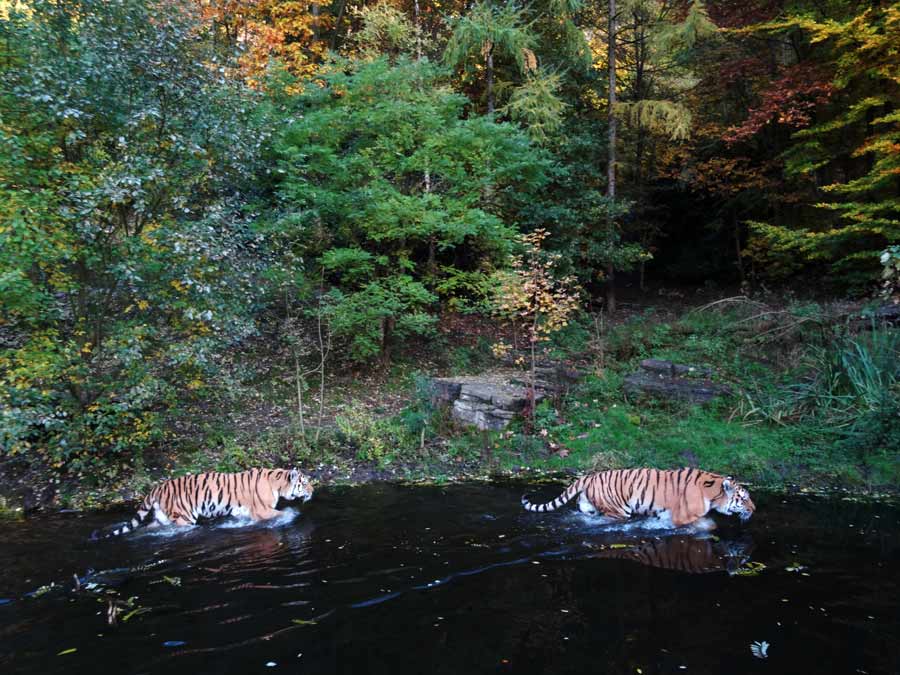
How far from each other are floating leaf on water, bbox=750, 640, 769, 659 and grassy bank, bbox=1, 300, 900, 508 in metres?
4.92

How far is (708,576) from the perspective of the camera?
5883 millimetres

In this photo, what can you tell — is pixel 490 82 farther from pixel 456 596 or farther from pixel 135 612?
pixel 135 612

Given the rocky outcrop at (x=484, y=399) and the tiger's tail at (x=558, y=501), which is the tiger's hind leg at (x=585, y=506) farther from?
the rocky outcrop at (x=484, y=399)

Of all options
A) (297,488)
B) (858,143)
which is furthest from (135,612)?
(858,143)

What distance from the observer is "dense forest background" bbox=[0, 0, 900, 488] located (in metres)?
8.02

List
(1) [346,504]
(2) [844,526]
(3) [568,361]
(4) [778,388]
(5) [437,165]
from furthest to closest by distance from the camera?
(3) [568,361], (5) [437,165], (4) [778,388], (1) [346,504], (2) [844,526]

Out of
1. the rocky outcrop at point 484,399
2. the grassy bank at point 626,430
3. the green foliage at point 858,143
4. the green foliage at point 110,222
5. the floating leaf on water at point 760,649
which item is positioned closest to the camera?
the floating leaf on water at point 760,649

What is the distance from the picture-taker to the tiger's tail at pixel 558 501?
772cm

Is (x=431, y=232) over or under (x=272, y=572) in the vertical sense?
over

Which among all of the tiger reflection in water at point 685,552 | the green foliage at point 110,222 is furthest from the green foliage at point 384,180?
the tiger reflection in water at point 685,552

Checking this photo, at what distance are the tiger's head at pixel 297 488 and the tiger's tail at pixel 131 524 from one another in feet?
5.76

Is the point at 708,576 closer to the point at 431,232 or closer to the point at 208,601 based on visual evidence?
the point at 208,601

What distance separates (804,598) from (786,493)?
3603 millimetres

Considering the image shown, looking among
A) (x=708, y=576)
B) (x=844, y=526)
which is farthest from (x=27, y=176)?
(x=844, y=526)
